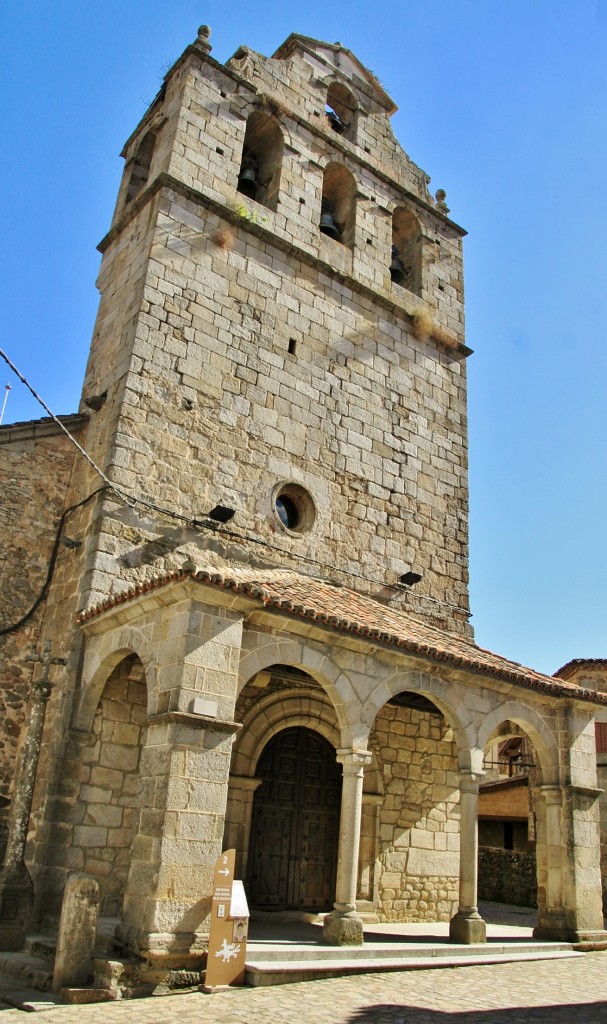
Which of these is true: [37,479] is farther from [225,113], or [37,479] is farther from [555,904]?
[555,904]

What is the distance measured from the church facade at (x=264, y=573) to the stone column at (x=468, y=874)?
32 millimetres

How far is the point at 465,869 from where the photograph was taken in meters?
8.74

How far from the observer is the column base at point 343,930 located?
7.27m

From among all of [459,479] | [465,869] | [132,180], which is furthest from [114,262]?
[465,869]

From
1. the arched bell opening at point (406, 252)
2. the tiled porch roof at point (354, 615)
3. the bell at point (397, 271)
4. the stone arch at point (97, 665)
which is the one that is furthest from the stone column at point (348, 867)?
the bell at point (397, 271)

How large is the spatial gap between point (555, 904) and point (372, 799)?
241 cm

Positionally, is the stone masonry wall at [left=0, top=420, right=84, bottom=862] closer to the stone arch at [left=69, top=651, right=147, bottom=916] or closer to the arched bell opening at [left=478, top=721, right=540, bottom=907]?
the stone arch at [left=69, top=651, right=147, bottom=916]

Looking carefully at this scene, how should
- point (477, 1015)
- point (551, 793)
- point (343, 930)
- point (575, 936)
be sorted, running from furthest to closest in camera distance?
point (551, 793) < point (575, 936) < point (343, 930) < point (477, 1015)

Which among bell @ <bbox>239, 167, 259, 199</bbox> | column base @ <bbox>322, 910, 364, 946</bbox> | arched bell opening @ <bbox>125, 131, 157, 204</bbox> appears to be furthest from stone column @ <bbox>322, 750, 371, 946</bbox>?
arched bell opening @ <bbox>125, 131, 157, 204</bbox>

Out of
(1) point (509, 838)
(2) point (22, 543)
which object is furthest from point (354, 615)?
(1) point (509, 838)

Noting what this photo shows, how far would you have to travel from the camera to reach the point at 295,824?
9.71 meters

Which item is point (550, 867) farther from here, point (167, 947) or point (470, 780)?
point (167, 947)

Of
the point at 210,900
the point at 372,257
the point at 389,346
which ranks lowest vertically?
the point at 210,900

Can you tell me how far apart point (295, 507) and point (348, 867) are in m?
4.71
